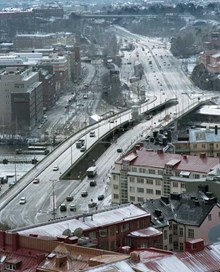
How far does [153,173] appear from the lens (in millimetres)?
17984

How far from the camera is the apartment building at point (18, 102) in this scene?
111 feet

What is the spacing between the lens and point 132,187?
18.2 meters

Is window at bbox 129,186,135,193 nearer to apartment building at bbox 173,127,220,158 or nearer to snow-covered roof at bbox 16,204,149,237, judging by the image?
apartment building at bbox 173,127,220,158

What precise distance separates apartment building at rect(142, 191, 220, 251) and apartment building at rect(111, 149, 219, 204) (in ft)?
7.15

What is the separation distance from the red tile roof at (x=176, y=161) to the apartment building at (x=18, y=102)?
14929mm

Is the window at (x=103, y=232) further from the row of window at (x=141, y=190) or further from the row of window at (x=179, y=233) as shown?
the row of window at (x=141, y=190)

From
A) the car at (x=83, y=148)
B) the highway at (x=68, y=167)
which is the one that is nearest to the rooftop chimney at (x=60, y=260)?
the highway at (x=68, y=167)

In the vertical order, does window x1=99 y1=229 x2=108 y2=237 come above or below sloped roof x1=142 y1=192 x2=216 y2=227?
above

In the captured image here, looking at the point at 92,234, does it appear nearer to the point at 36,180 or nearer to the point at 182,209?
the point at 182,209

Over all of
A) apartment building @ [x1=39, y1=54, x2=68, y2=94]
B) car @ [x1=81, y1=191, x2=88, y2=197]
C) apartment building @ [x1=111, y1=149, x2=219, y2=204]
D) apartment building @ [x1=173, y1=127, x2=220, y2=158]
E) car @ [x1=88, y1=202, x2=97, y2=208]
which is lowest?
apartment building @ [x1=39, y1=54, x2=68, y2=94]

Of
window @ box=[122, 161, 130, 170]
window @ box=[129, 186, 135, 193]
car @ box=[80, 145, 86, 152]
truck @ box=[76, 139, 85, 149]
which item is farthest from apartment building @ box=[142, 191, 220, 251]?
truck @ box=[76, 139, 85, 149]

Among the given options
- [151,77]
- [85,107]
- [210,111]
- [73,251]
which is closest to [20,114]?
[85,107]

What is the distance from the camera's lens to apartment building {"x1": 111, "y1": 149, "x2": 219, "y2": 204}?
57.8ft

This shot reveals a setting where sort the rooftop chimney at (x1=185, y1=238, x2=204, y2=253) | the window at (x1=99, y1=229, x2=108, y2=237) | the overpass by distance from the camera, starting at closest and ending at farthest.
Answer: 1. the rooftop chimney at (x1=185, y1=238, x2=204, y2=253)
2. the window at (x1=99, y1=229, x2=108, y2=237)
3. the overpass
